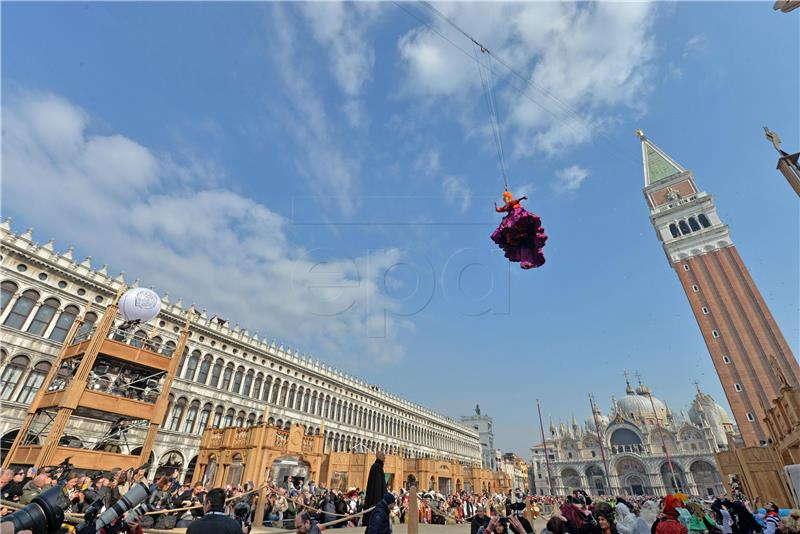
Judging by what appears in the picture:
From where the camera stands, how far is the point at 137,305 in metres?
13.8

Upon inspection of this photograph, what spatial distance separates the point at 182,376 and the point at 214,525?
29.8 m

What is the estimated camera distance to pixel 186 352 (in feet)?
96.2

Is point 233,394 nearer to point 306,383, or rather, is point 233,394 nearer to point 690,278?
point 306,383

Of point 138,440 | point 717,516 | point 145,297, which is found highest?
point 145,297

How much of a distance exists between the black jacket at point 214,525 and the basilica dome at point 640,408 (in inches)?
3595

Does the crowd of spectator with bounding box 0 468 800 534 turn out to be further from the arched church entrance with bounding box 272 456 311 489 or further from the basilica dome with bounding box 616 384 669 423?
the basilica dome with bounding box 616 384 669 423

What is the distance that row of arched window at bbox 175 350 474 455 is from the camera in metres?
30.3

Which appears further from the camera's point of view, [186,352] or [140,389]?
[186,352]

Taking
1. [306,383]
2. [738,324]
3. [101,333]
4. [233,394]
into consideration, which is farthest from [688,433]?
[101,333]

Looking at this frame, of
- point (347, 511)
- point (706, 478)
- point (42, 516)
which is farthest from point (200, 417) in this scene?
point (706, 478)

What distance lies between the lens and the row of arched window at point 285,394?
1192 inches

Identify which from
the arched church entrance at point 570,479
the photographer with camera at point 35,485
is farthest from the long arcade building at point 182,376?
the arched church entrance at point 570,479

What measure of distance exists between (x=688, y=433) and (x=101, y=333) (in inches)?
3631

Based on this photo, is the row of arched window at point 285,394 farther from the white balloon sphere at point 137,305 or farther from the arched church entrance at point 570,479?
the arched church entrance at point 570,479
